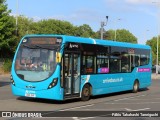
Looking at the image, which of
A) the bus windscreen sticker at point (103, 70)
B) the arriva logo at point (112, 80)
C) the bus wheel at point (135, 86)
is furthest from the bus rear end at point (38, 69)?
the bus wheel at point (135, 86)

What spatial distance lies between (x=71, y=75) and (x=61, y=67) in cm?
83

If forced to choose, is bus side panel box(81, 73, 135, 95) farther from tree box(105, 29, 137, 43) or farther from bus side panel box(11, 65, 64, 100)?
tree box(105, 29, 137, 43)

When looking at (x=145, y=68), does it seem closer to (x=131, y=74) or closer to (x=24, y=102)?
(x=131, y=74)

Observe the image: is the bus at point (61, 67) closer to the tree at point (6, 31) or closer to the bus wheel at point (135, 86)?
the bus wheel at point (135, 86)

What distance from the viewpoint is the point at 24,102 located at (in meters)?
15.9

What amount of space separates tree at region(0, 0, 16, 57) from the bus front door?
1158 inches

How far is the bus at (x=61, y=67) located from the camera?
1562cm

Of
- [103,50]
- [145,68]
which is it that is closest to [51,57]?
[103,50]

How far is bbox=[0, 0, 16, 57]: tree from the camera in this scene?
45688 mm

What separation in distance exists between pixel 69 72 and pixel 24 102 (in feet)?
7.01

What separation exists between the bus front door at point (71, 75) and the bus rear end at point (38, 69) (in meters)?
0.53

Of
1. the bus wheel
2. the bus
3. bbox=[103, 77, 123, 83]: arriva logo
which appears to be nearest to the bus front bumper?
the bus

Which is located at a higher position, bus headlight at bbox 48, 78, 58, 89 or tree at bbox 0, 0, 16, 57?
tree at bbox 0, 0, 16, 57

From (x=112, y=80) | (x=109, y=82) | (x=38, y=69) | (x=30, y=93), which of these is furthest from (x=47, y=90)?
(x=112, y=80)
